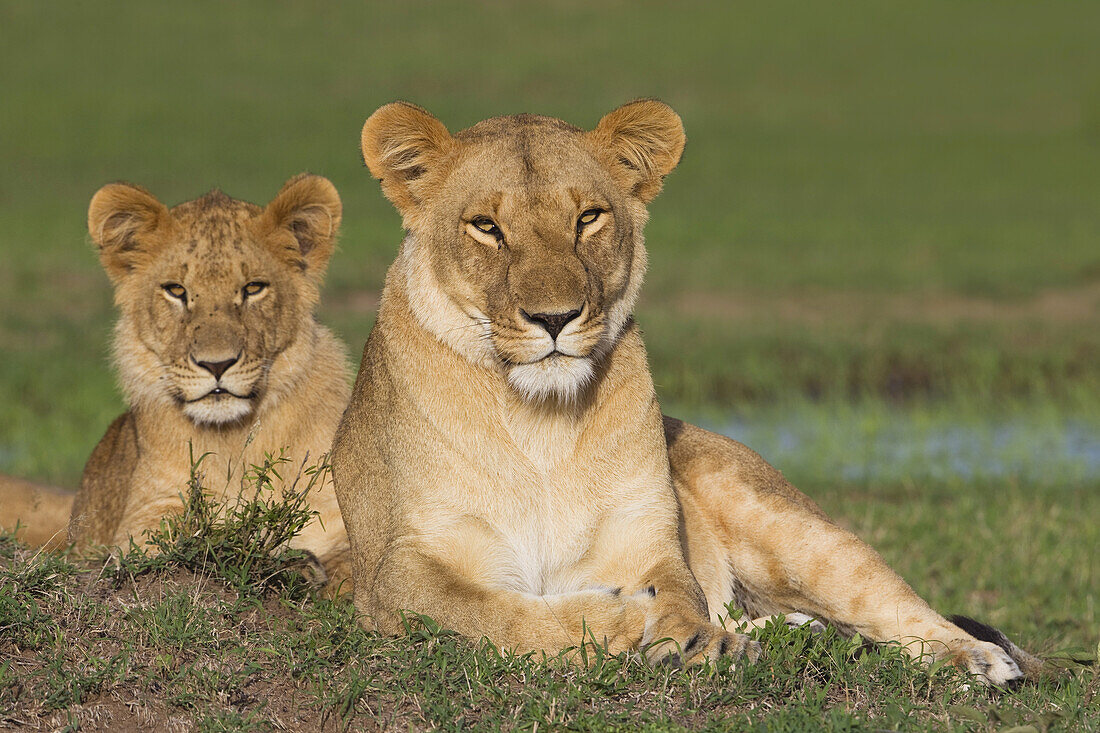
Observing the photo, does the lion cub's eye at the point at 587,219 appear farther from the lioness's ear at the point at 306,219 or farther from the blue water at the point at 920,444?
the blue water at the point at 920,444

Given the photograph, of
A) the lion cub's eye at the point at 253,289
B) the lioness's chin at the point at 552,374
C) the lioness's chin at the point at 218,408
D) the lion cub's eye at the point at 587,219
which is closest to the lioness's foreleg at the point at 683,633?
the lioness's chin at the point at 552,374

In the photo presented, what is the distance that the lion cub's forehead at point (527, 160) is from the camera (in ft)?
13.4

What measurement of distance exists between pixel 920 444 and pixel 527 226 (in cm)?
661

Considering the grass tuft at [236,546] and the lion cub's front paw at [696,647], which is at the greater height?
the lion cub's front paw at [696,647]

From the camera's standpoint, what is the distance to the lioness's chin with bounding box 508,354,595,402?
383cm

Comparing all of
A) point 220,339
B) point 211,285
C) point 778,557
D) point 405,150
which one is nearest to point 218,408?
point 220,339

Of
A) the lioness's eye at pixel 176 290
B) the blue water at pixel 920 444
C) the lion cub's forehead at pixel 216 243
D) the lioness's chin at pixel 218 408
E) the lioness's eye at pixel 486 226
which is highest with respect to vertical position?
the lioness's eye at pixel 486 226

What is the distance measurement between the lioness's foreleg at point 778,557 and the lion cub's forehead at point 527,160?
120 centimetres

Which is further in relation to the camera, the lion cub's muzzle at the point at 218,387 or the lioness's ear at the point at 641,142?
the lion cub's muzzle at the point at 218,387

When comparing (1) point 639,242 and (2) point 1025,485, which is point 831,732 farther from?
(2) point 1025,485

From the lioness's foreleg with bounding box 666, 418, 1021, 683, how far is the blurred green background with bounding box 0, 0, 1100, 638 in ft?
6.37

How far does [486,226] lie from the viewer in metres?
4.05

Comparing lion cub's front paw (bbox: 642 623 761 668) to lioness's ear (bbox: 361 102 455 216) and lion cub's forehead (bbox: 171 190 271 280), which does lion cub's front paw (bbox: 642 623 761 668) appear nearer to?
lioness's ear (bbox: 361 102 455 216)

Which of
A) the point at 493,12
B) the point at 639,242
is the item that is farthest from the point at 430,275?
the point at 493,12
